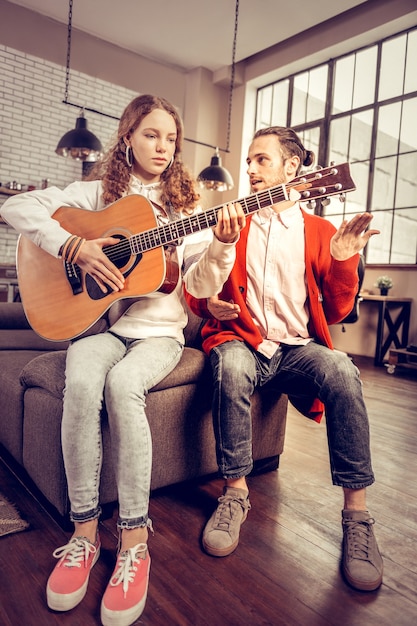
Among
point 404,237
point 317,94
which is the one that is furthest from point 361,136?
point 404,237

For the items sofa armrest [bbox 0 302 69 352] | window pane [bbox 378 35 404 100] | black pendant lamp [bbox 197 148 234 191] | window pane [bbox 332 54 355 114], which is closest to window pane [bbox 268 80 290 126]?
window pane [bbox 332 54 355 114]

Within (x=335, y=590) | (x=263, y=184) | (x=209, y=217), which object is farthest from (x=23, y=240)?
(x=335, y=590)

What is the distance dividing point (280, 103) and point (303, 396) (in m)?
5.59

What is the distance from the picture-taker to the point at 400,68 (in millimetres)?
4816

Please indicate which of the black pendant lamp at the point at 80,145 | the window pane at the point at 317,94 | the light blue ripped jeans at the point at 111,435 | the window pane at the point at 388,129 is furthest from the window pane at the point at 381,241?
the light blue ripped jeans at the point at 111,435

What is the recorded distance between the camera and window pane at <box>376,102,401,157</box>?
16.0 feet

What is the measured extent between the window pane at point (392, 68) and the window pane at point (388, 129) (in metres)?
0.14

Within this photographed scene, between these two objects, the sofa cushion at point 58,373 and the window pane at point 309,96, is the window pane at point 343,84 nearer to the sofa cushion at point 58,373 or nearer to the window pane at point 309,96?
the window pane at point 309,96

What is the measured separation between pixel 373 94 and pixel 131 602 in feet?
17.9

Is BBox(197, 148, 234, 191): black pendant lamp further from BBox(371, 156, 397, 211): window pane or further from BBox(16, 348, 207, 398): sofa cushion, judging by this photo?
BBox(16, 348, 207, 398): sofa cushion

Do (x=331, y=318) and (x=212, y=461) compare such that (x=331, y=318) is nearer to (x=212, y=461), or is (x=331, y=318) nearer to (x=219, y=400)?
(x=219, y=400)

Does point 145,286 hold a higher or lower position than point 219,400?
higher

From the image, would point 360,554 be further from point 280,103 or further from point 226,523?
point 280,103

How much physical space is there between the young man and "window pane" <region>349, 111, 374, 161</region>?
157 inches
